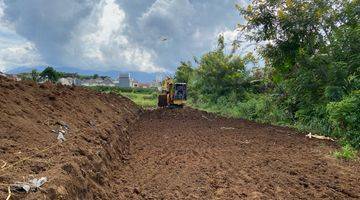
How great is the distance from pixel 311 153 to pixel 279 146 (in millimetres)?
1490

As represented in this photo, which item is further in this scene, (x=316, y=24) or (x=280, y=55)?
(x=280, y=55)

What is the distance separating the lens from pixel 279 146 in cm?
1397

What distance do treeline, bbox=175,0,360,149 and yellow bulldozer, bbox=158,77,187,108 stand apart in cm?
727

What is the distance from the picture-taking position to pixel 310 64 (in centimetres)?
2095

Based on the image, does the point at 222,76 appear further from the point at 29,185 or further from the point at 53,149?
the point at 29,185

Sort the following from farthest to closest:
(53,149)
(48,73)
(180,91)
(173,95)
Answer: (48,73) → (173,95) → (180,91) → (53,149)

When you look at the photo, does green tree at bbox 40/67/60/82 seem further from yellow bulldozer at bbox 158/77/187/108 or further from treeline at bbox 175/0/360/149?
treeline at bbox 175/0/360/149

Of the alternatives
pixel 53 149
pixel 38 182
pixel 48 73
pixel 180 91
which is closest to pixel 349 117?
pixel 53 149

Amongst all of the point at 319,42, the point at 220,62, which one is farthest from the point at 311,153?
the point at 220,62

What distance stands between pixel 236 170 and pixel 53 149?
362 centimetres

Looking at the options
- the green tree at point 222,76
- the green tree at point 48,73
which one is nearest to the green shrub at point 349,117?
the green tree at point 222,76

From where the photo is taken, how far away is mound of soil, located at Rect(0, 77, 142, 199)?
6258 mm

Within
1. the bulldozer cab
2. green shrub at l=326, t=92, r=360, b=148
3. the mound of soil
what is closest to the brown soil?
the mound of soil

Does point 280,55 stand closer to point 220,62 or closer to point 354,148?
point 354,148
